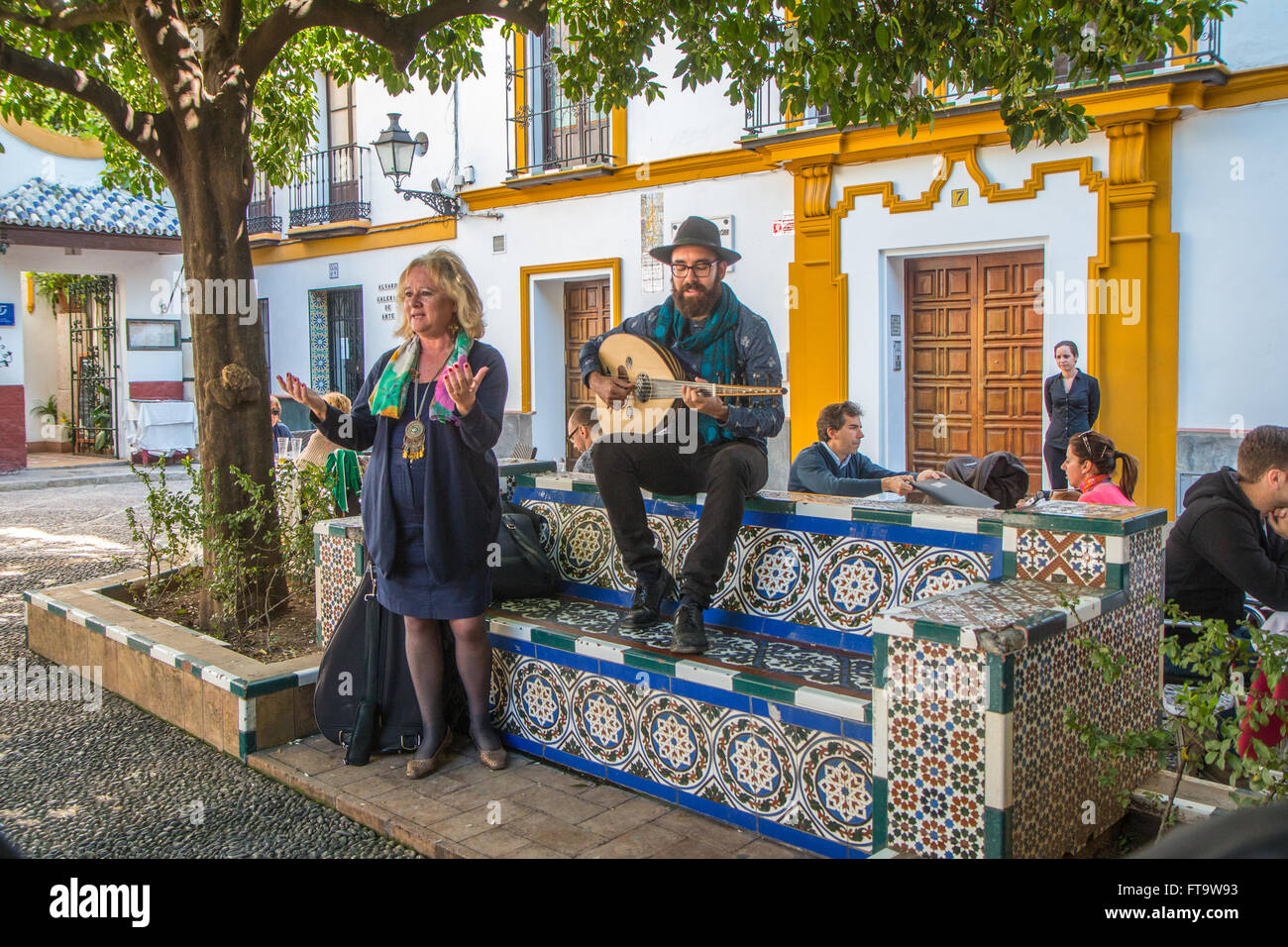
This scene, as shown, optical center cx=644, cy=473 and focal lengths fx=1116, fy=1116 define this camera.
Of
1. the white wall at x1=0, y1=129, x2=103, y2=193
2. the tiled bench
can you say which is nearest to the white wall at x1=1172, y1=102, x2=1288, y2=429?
the tiled bench

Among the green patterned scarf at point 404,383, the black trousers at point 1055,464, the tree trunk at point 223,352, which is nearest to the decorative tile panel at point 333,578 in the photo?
the tree trunk at point 223,352

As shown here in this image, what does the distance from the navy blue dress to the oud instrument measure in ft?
1.48

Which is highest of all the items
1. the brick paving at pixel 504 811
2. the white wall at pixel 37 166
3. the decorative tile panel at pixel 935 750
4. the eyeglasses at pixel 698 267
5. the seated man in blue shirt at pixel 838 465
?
the white wall at pixel 37 166

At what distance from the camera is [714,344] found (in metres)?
Answer: 4.12

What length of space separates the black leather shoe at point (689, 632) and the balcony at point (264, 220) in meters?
16.8

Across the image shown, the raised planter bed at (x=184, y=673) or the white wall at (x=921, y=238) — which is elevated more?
the white wall at (x=921, y=238)

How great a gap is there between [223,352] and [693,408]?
2638 millimetres

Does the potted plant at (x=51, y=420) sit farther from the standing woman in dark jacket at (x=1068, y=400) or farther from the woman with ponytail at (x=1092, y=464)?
the woman with ponytail at (x=1092, y=464)

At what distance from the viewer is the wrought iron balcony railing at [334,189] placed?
674 inches

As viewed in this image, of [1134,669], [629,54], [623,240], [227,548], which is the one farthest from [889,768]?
[623,240]

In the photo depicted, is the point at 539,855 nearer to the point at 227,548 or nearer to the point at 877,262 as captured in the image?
the point at 227,548

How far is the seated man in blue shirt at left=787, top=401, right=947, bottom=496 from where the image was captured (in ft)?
17.5

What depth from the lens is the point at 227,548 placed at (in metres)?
5.13

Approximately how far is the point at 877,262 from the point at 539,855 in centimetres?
896
